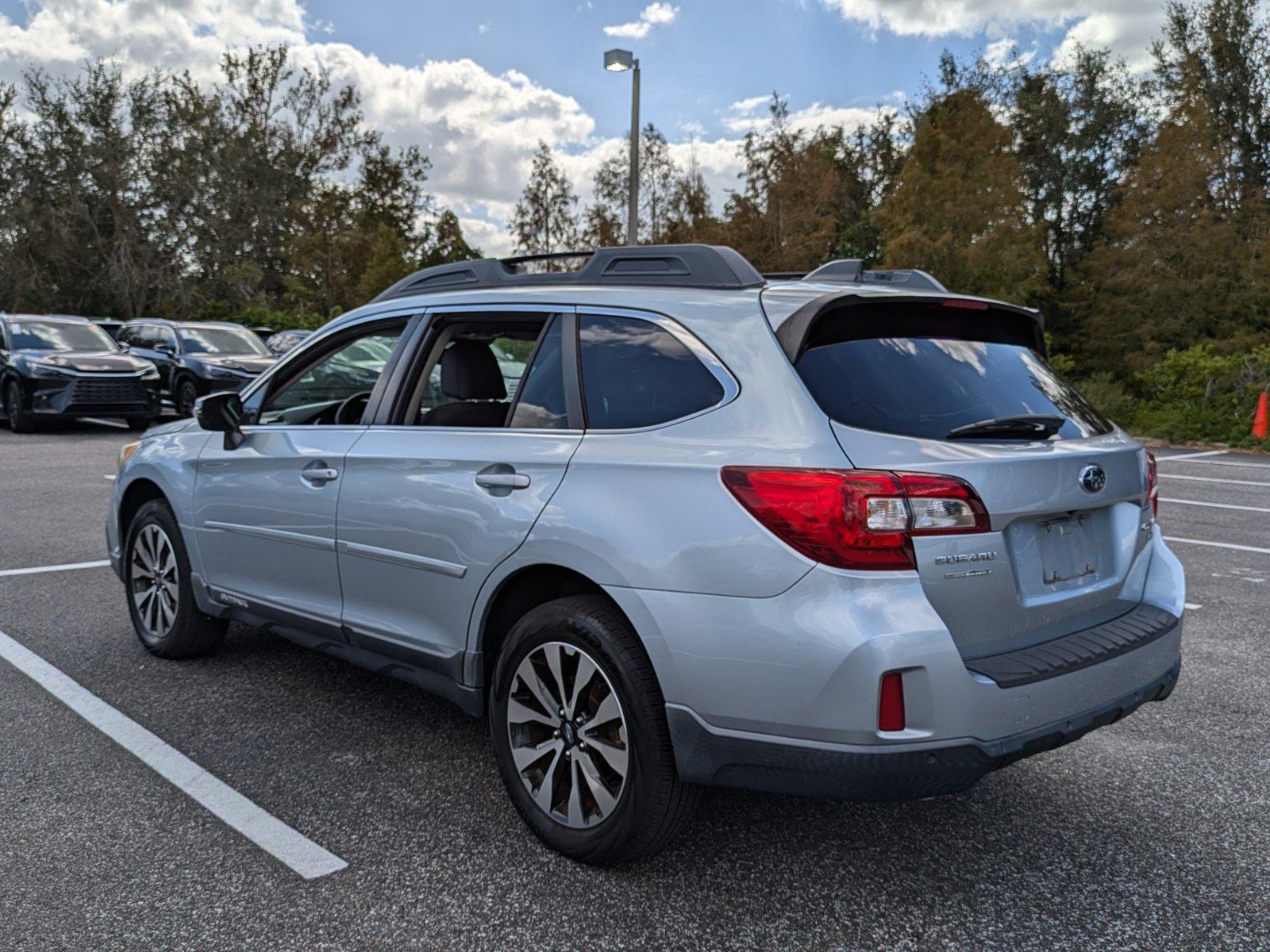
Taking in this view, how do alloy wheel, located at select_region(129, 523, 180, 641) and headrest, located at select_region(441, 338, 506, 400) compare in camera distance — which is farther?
alloy wheel, located at select_region(129, 523, 180, 641)

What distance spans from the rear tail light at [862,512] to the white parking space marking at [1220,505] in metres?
8.98

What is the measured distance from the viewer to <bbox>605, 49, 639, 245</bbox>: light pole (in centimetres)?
1761

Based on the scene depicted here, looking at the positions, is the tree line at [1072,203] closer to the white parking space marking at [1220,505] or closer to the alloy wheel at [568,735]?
the white parking space marking at [1220,505]

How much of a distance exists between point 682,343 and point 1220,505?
9.28 m

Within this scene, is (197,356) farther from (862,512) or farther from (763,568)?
(862,512)

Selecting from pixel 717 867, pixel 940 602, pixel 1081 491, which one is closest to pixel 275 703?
pixel 717 867

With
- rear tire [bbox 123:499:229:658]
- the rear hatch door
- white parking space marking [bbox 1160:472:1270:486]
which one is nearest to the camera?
the rear hatch door

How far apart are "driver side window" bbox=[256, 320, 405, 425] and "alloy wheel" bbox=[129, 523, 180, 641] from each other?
883 mm

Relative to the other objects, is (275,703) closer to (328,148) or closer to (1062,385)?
(1062,385)

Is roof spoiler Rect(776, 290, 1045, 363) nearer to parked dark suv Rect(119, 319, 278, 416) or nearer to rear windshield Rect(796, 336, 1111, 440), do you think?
rear windshield Rect(796, 336, 1111, 440)

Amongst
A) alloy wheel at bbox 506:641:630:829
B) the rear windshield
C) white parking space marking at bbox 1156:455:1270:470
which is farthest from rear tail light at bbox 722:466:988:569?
white parking space marking at bbox 1156:455:1270:470

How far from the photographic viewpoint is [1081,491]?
2.95m

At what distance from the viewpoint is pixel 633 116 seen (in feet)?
60.5

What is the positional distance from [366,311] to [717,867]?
243 centimetres
